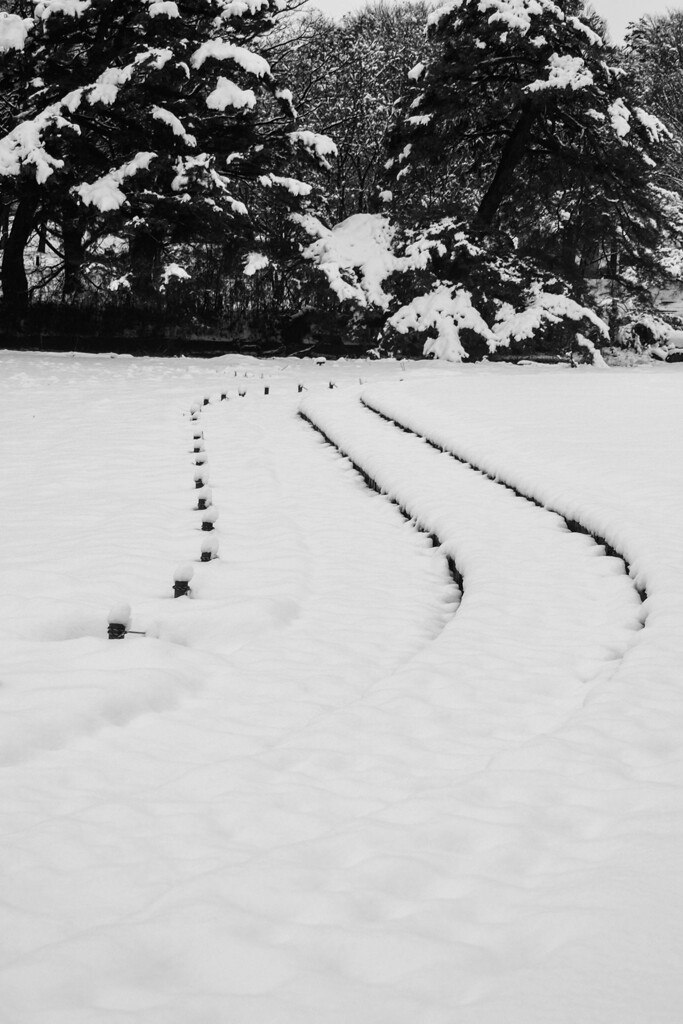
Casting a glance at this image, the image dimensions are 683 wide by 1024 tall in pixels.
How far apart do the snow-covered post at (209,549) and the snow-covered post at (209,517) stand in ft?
1.43

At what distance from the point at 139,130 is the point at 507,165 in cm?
861

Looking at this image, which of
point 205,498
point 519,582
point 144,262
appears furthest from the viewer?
point 144,262

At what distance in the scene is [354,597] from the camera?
524 centimetres

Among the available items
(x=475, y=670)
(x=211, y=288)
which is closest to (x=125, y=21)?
(x=211, y=288)

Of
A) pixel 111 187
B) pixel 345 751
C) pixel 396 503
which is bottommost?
pixel 345 751

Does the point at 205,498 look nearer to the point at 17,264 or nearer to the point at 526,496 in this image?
the point at 526,496

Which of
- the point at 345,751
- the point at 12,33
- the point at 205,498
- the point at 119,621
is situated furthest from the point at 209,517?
the point at 12,33

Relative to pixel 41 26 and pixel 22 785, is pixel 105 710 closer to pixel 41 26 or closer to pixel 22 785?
pixel 22 785

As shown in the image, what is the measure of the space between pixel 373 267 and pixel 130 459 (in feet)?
44.7

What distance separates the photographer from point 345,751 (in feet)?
10.9

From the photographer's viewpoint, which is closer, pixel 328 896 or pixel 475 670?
pixel 328 896

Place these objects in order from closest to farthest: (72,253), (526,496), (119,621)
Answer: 1. (119,621)
2. (526,496)
3. (72,253)

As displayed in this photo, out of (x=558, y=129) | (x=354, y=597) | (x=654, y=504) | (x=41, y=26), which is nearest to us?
(x=354, y=597)

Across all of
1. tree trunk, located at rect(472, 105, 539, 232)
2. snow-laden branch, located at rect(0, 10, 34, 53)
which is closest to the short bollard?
snow-laden branch, located at rect(0, 10, 34, 53)
